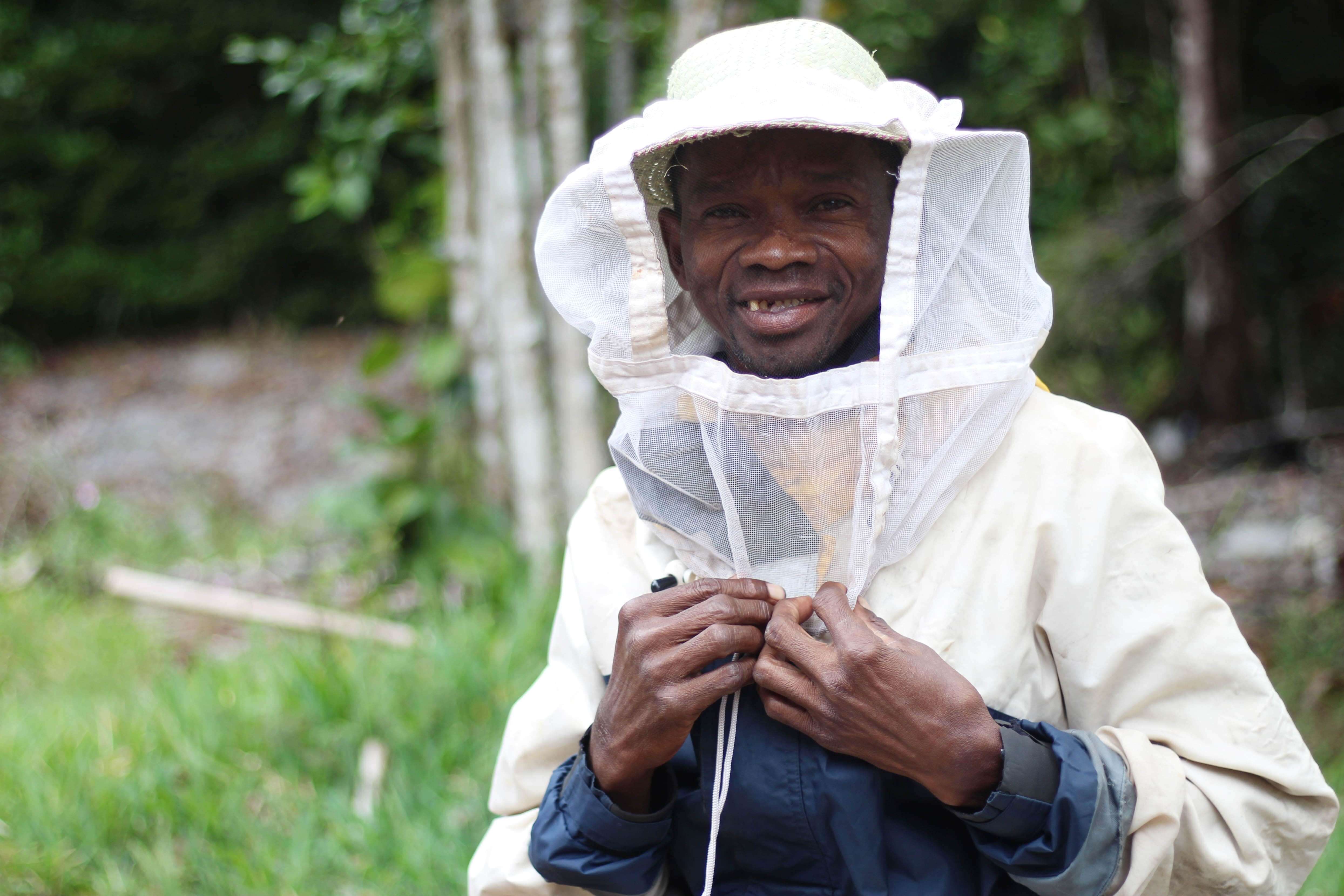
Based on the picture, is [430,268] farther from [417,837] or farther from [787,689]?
[787,689]

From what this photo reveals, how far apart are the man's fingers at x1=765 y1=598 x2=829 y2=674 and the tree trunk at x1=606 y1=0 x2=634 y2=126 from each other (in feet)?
12.6

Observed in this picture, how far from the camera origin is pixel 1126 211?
212 inches

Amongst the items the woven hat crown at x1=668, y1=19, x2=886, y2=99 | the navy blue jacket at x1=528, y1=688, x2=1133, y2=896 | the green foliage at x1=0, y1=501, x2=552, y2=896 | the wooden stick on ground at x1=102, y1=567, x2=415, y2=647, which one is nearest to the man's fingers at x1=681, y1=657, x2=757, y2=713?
the navy blue jacket at x1=528, y1=688, x2=1133, y2=896

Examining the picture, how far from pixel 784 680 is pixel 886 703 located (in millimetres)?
130

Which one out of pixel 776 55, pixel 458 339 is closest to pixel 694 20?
pixel 458 339

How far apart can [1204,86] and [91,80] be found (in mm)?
7447

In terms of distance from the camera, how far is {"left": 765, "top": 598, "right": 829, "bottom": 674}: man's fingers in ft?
4.57

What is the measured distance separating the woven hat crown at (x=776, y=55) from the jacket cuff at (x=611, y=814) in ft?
3.19

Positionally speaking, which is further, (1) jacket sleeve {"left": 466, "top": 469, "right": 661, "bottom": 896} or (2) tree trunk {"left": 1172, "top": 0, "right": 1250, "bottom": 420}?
(2) tree trunk {"left": 1172, "top": 0, "right": 1250, "bottom": 420}

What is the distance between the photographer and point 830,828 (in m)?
1.48

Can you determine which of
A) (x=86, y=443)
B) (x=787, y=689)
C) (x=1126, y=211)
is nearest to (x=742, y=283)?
(x=787, y=689)

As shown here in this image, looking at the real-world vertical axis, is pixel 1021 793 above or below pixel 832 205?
below

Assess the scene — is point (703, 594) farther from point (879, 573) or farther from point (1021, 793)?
point (1021, 793)

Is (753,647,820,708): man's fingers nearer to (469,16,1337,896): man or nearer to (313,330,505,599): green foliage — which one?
(469,16,1337,896): man
